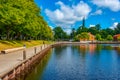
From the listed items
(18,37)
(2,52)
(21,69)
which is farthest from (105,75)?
(18,37)

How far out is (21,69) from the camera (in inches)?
1166

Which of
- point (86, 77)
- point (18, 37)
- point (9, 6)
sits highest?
point (9, 6)

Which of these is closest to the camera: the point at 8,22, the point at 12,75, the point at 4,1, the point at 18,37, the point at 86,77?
the point at 12,75

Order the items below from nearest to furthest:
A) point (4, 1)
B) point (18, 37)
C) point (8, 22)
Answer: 1. point (8, 22)
2. point (4, 1)
3. point (18, 37)

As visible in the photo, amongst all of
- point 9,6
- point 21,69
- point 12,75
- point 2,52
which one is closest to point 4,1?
point 9,6

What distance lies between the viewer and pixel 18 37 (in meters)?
87.4

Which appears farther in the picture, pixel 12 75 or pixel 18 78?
pixel 18 78

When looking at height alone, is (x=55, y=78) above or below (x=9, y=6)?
below

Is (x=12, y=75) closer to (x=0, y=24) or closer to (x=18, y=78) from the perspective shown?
(x=18, y=78)

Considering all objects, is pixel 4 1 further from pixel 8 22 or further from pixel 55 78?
pixel 55 78

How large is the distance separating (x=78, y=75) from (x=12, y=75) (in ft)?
28.0

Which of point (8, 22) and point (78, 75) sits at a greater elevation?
point (8, 22)

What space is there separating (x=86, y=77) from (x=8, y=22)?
3185 cm

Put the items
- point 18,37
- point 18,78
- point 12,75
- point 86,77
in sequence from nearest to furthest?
point 12,75
point 18,78
point 86,77
point 18,37
